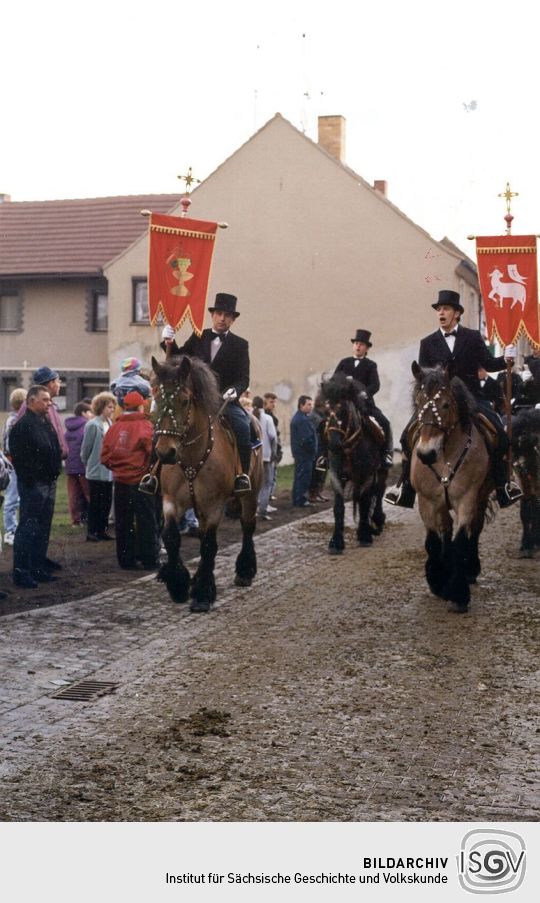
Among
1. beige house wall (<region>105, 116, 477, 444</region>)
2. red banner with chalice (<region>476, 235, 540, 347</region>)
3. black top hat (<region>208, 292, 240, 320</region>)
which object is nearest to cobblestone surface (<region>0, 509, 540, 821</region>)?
black top hat (<region>208, 292, 240, 320</region>)

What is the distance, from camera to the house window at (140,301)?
4184 cm

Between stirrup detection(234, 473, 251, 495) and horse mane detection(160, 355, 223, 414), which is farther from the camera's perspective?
stirrup detection(234, 473, 251, 495)

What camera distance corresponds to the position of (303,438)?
2233 centimetres

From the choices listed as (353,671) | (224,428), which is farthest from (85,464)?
(353,671)

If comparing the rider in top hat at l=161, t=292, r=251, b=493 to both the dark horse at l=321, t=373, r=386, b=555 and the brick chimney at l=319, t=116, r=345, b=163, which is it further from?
the brick chimney at l=319, t=116, r=345, b=163

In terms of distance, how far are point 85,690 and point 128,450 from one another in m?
5.59

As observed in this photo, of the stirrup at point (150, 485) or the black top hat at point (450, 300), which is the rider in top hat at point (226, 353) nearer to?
the stirrup at point (150, 485)

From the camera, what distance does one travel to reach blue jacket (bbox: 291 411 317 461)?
72.7ft

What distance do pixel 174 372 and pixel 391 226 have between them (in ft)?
93.8

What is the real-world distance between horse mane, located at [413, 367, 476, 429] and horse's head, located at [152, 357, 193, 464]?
2.03 meters

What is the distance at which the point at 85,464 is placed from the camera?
16.2 metres

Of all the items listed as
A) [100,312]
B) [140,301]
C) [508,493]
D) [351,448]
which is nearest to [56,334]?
[100,312]

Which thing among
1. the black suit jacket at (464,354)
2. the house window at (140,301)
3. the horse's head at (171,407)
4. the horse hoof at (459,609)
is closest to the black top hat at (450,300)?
the black suit jacket at (464,354)
